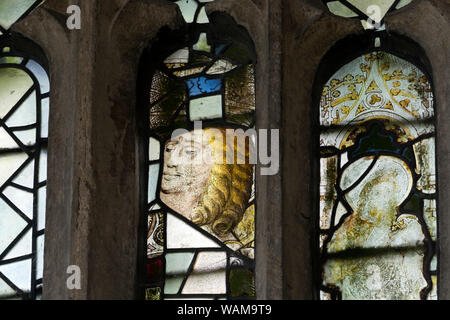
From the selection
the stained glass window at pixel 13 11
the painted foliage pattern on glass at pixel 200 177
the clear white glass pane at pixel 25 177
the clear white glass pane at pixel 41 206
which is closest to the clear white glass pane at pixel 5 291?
the clear white glass pane at pixel 41 206

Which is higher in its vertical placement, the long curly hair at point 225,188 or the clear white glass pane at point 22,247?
the long curly hair at point 225,188

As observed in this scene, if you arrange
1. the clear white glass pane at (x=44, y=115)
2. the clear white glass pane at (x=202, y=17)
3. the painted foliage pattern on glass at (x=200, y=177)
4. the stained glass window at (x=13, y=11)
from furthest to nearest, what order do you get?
the stained glass window at (x=13, y=11), the clear white glass pane at (x=202, y=17), the clear white glass pane at (x=44, y=115), the painted foliage pattern on glass at (x=200, y=177)

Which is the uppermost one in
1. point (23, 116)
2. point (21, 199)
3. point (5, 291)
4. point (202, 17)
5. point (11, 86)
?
point (202, 17)

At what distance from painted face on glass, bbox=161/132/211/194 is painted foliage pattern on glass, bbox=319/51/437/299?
516 millimetres

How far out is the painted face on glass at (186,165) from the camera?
8.06m

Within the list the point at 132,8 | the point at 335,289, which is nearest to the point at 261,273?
the point at 335,289

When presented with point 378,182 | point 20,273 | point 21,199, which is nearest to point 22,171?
point 21,199

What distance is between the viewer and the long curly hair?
7.97 metres

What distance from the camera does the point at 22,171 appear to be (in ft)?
26.8

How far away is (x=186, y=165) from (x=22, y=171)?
2.40 ft

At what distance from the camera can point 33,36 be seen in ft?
27.0

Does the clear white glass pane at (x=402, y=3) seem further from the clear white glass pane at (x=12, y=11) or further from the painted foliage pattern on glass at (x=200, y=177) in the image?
the clear white glass pane at (x=12, y=11)

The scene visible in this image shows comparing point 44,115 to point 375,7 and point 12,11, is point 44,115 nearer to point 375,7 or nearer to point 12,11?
point 12,11

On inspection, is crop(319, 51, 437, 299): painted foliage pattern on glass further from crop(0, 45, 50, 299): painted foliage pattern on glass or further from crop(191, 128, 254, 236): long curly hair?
crop(0, 45, 50, 299): painted foliage pattern on glass
